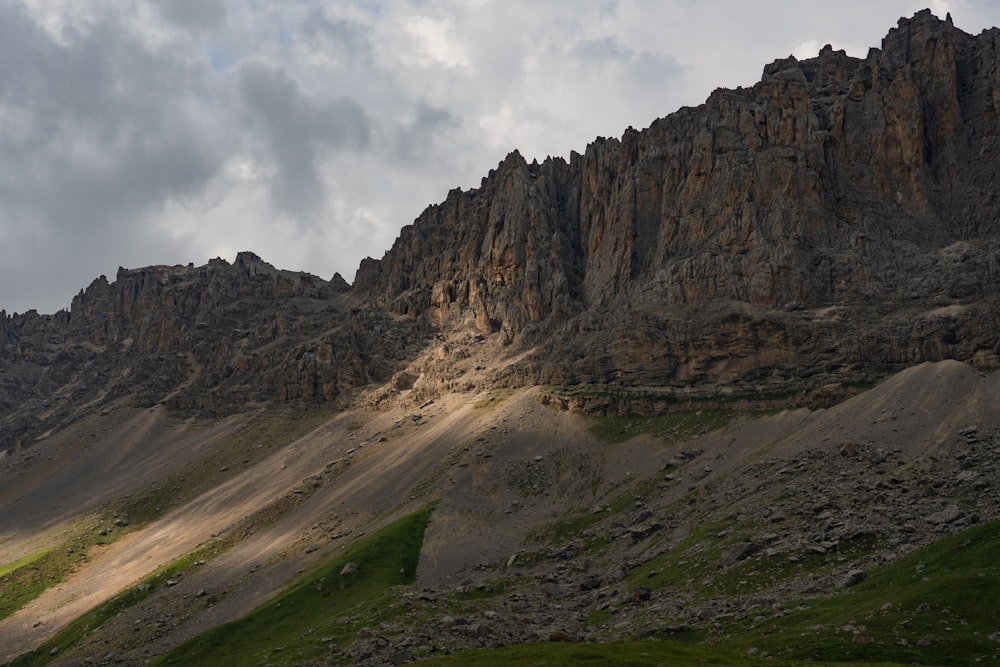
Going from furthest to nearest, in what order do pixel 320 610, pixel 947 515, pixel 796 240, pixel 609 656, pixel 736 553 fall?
pixel 796 240, pixel 320 610, pixel 736 553, pixel 947 515, pixel 609 656

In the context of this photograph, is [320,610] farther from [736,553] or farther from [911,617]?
[911,617]

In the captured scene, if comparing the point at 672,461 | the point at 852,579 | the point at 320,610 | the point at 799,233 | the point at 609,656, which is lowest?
the point at 852,579

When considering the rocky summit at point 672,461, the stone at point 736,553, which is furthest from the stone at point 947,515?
the stone at point 736,553

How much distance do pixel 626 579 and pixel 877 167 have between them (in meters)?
120

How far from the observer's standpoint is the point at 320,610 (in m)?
92.5

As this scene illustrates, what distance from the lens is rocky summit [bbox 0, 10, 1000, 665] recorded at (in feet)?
228

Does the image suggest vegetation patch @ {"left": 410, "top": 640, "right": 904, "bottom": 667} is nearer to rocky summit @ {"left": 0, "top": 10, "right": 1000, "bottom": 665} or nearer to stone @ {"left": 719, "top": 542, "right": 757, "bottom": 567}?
rocky summit @ {"left": 0, "top": 10, "right": 1000, "bottom": 665}

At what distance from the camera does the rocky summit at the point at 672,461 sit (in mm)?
69438

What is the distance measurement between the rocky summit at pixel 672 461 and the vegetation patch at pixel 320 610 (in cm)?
55

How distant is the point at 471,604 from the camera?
8256 centimetres

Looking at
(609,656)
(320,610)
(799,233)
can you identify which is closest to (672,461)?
(320,610)

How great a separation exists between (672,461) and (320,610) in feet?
179

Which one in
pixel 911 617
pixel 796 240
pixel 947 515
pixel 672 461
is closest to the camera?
pixel 911 617

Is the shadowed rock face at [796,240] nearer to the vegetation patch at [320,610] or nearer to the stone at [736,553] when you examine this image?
the vegetation patch at [320,610]
